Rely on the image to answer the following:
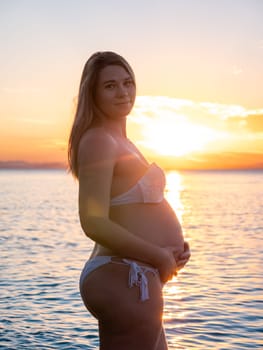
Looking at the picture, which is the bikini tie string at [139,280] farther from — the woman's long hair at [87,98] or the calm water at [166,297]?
the calm water at [166,297]

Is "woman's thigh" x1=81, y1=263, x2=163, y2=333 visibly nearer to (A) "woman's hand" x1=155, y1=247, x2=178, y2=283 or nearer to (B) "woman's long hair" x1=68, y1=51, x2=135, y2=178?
(A) "woman's hand" x1=155, y1=247, x2=178, y2=283

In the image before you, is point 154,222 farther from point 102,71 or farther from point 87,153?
point 102,71

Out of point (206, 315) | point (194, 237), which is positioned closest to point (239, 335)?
point (206, 315)

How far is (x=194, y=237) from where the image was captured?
22.8 m

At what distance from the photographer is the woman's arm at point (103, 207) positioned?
3.03m

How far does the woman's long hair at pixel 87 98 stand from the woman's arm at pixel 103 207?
0.40 ft

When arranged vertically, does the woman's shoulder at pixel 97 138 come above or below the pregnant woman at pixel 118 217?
above

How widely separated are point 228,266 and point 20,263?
5109 millimetres

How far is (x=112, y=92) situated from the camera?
334 centimetres

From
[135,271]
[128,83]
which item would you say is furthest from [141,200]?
[128,83]

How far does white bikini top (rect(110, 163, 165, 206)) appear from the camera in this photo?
10.5 feet

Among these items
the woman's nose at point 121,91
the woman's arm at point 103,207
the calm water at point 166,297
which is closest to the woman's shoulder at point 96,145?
the woman's arm at point 103,207

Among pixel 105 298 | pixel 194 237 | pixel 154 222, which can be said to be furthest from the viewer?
pixel 194 237

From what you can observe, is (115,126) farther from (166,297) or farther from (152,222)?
(166,297)
